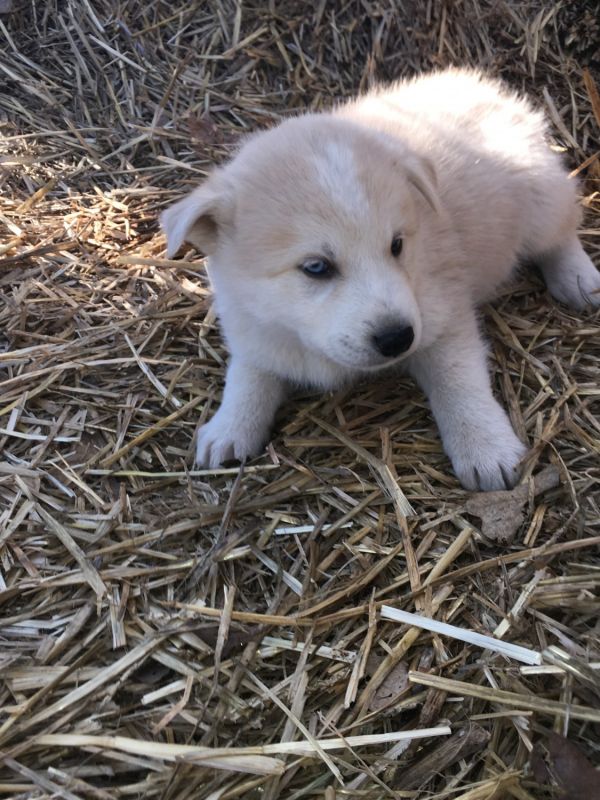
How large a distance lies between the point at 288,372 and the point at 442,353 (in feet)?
2.06

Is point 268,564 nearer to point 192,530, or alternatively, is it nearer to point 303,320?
point 192,530

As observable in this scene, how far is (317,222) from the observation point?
2.42 meters

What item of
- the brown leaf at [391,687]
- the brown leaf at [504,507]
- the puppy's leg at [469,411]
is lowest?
the brown leaf at [391,687]

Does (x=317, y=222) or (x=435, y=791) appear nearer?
(x=435, y=791)

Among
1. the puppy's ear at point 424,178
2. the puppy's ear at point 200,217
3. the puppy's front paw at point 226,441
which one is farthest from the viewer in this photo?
the puppy's front paw at point 226,441

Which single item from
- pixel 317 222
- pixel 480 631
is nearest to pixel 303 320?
pixel 317 222

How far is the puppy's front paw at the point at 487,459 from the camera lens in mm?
2592

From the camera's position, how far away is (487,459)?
8.53 ft

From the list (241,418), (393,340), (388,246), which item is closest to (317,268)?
(388,246)

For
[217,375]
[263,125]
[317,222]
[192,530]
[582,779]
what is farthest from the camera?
[263,125]

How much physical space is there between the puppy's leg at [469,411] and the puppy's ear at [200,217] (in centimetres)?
93

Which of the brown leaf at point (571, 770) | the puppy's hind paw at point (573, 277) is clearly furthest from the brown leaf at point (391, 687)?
the puppy's hind paw at point (573, 277)

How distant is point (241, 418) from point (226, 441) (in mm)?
117

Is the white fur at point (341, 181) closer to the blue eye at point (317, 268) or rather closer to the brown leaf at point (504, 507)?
the blue eye at point (317, 268)
